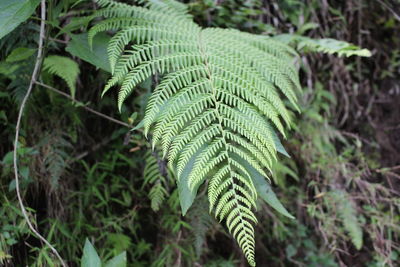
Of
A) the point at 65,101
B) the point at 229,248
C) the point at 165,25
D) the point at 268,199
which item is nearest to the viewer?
the point at 268,199

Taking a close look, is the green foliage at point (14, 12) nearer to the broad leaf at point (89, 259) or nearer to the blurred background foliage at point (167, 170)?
the blurred background foliage at point (167, 170)

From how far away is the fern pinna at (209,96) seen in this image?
1.02m

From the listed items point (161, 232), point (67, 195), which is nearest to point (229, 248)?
point (161, 232)

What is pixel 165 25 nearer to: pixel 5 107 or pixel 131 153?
pixel 131 153

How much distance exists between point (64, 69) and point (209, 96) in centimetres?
77

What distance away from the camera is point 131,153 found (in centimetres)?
197

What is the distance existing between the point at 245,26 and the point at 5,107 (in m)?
1.25

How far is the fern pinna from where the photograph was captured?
1021 millimetres

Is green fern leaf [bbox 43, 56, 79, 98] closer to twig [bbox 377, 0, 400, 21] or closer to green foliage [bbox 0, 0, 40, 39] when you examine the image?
green foliage [bbox 0, 0, 40, 39]

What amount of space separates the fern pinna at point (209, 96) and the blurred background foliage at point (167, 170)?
0.21m

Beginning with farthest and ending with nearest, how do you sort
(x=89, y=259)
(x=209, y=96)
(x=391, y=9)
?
(x=391, y=9), (x=89, y=259), (x=209, y=96)

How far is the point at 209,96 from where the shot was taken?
113cm

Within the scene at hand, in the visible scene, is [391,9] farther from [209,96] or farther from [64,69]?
[64,69]

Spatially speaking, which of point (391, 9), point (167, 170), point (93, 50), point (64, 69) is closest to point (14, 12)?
point (93, 50)
